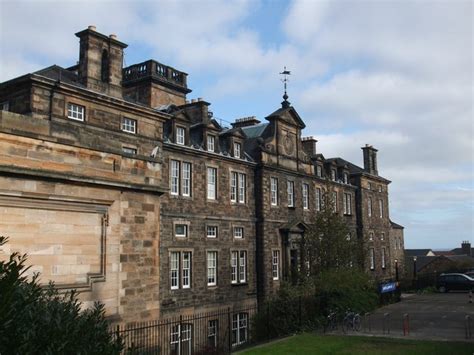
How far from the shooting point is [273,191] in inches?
1334

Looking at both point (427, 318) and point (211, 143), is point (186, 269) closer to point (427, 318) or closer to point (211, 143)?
point (211, 143)

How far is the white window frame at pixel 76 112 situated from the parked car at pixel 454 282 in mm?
35073

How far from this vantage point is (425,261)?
7606 cm

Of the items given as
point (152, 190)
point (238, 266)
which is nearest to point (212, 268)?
point (238, 266)

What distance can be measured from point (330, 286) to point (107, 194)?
59.4ft

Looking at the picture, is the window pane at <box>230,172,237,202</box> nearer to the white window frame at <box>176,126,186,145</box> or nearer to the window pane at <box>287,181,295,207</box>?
the white window frame at <box>176,126,186,145</box>

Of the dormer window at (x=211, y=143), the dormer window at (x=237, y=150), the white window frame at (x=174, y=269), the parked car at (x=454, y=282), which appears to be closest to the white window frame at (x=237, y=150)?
the dormer window at (x=237, y=150)

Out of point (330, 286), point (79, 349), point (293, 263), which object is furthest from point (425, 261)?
point (79, 349)

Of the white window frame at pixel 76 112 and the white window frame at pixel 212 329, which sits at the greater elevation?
the white window frame at pixel 76 112

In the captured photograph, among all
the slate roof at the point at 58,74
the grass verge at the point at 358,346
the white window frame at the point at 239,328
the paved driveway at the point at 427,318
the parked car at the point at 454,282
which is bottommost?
the white window frame at the point at 239,328

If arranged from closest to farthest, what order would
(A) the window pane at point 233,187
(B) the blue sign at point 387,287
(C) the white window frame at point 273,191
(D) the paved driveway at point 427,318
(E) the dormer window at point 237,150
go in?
(D) the paved driveway at point 427,318 < (A) the window pane at point 233,187 < (E) the dormer window at point 237,150 < (B) the blue sign at point 387,287 < (C) the white window frame at point 273,191

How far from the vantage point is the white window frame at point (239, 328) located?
28.8 m

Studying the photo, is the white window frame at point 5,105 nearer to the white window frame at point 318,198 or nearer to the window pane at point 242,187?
the window pane at point 242,187

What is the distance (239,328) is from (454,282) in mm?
23135
